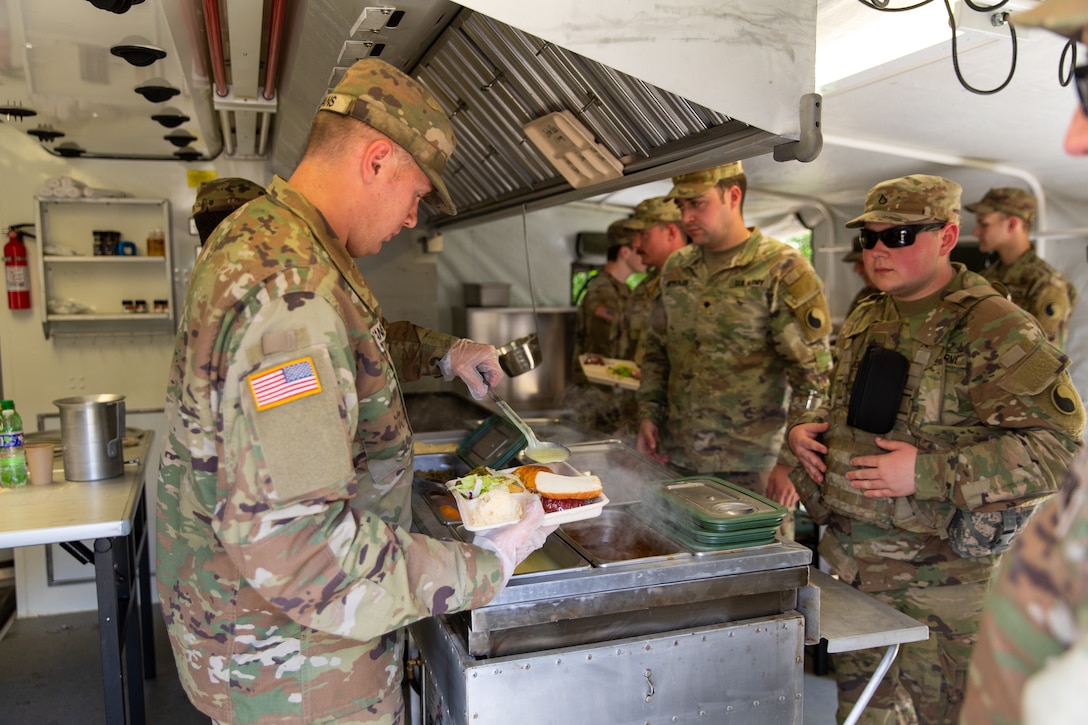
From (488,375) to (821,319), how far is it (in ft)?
4.64

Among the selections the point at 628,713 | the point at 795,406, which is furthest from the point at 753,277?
the point at 628,713

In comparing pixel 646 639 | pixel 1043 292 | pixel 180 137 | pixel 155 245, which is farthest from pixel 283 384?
pixel 1043 292

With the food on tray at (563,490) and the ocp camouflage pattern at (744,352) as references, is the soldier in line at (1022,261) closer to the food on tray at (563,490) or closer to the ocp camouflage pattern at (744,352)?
the ocp camouflage pattern at (744,352)

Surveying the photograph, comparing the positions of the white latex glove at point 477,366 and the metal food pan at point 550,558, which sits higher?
the white latex glove at point 477,366

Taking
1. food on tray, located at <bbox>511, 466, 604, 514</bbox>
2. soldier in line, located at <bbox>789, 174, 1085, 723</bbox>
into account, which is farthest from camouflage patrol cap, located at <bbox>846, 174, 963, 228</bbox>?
food on tray, located at <bbox>511, 466, 604, 514</bbox>

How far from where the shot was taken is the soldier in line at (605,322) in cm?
517

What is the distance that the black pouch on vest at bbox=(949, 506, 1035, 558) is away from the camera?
6.70 feet

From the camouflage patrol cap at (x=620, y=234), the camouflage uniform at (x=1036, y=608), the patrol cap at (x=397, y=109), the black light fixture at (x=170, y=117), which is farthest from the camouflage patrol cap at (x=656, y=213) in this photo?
the camouflage uniform at (x=1036, y=608)

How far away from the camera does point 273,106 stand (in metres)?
2.90

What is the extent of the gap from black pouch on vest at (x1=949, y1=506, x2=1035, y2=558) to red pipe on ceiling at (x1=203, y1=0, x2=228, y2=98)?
2537mm

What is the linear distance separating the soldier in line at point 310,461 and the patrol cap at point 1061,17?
100 centimetres

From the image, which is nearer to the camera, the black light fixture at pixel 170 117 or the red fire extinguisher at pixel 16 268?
the black light fixture at pixel 170 117

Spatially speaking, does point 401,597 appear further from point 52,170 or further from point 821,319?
point 52,170

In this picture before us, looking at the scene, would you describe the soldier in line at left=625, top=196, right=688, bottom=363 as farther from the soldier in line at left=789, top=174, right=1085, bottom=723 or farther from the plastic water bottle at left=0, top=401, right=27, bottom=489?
the plastic water bottle at left=0, top=401, right=27, bottom=489
